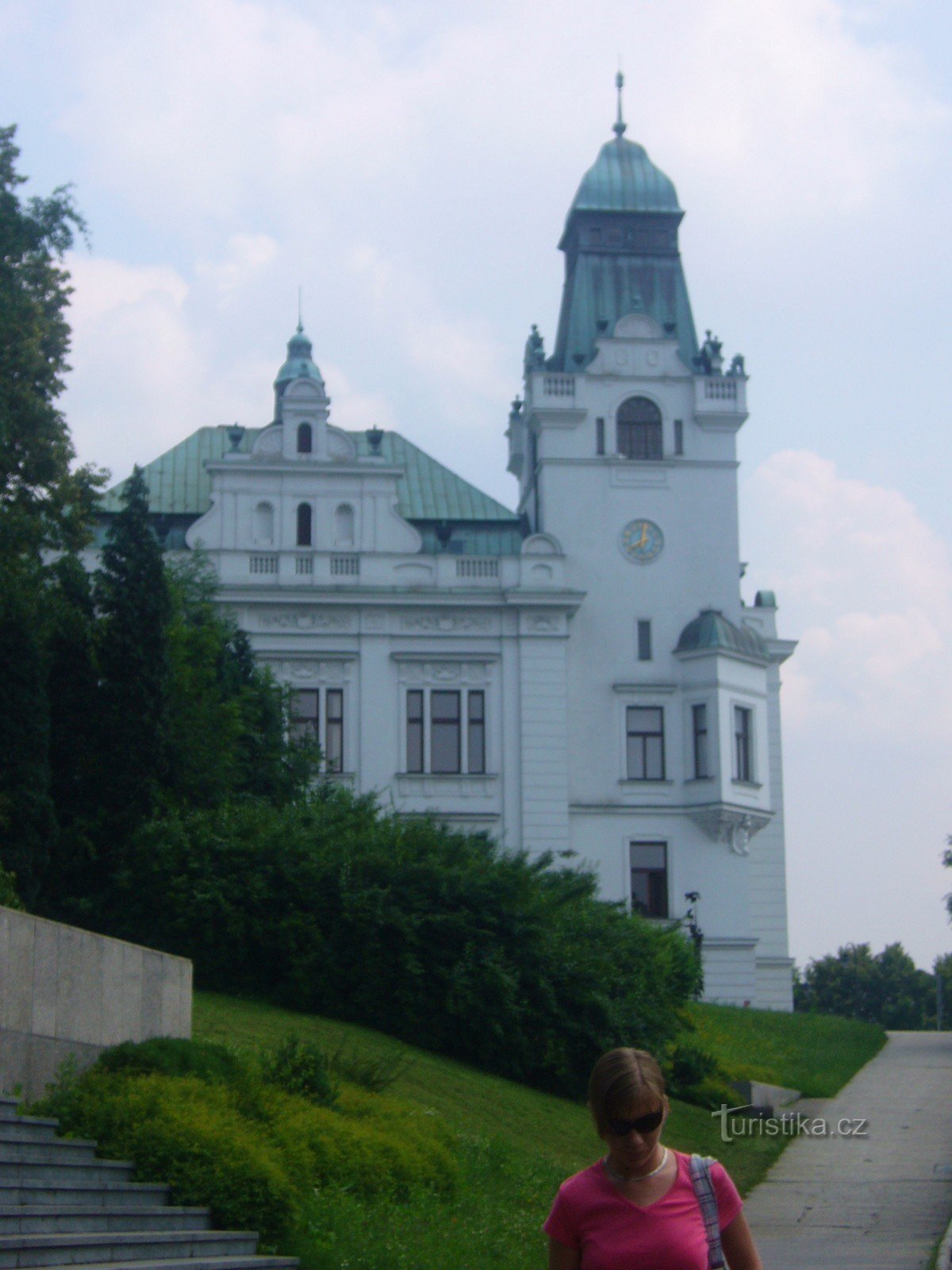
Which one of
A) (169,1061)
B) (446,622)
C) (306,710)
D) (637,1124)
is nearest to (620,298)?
(446,622)

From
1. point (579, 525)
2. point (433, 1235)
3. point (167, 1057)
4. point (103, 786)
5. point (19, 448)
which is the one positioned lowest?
point (433, 1235)

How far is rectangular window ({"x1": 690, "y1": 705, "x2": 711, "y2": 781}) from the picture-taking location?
5206 cm

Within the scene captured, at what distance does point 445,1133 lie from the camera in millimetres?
17891

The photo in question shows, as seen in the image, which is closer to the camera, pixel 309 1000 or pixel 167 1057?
pixel 167 1057

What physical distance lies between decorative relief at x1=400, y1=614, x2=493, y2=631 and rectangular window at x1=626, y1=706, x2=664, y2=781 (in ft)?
16.2

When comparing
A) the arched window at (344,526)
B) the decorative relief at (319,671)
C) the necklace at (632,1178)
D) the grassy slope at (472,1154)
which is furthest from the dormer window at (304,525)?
the necklace at (632,1178)

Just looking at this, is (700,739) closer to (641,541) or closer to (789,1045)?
(641,541)

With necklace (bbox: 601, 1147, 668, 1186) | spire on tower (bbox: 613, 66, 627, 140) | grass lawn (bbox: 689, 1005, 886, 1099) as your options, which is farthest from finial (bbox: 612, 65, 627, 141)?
necklace (bbox: 601, 1147, 668, 1186)

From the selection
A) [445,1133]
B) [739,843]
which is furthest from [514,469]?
[445,1133]

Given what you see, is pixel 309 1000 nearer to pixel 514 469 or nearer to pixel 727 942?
pixel 727 942

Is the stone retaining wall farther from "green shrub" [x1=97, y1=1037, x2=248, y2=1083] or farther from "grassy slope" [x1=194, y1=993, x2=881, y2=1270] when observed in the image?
"grassy slope" [x1=194, y1=993, x2=881, y2=1270]

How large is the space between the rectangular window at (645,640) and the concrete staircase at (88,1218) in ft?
128

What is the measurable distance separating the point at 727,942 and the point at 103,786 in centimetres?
2328

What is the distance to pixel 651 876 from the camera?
5159cm
